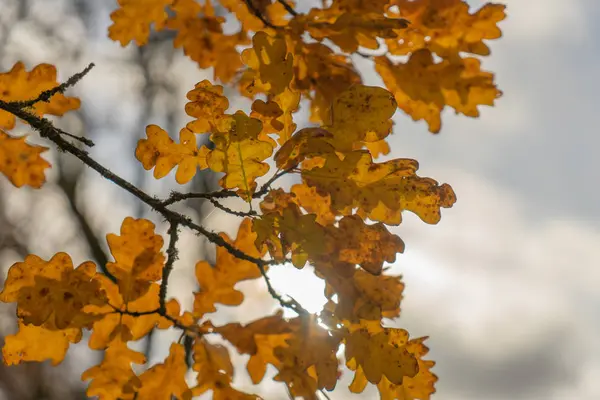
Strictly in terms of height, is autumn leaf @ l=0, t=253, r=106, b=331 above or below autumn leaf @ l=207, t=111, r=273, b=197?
below

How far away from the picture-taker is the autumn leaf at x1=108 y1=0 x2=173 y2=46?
1836mm

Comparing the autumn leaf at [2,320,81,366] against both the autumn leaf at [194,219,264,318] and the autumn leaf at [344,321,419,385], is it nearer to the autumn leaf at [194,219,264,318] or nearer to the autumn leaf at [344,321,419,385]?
the autumn leaf at [194,219,264,318]

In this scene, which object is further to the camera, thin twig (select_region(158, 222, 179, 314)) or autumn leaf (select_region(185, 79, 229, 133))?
thin twig (select_region(158, 222, 179, 314))

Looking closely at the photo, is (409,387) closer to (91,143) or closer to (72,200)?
(91,143)

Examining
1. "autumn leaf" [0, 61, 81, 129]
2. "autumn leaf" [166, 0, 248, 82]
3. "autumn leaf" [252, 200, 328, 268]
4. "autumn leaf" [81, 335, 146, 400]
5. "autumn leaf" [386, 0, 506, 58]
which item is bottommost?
"autumn leaf" [81, 335, 146, 400]

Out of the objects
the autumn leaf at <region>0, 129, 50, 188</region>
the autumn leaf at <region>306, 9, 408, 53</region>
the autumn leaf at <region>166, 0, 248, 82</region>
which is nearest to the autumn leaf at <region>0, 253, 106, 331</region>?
the autumn leaf at <region>0, 129, 50, 188</region>

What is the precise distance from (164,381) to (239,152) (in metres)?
0.56

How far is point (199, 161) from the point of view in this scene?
1.26 metres

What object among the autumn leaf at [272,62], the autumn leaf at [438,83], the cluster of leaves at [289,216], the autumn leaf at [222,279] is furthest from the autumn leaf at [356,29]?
the autumn leaf at [222,279]

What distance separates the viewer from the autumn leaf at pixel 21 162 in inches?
66.5

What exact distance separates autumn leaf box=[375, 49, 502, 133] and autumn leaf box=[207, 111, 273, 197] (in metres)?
0.51

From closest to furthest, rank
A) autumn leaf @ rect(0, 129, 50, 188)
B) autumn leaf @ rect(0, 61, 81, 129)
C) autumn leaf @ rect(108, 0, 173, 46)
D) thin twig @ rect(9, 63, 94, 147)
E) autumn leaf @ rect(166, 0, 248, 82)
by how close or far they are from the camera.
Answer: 1. thin twig @ rect(9, 63, 94, 147)
2. autumn leaf @ rect(0, 61, 81, 129)
3. autumn leaf @ rect(0, 129, 50, 188)
4. autumn leaf @ rect(108, 0, 173, 46)
5. autumn leaf @ rect(166, 0, 248, 82)

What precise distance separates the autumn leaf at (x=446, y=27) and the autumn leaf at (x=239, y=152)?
0.56 metres

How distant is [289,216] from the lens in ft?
3.54
